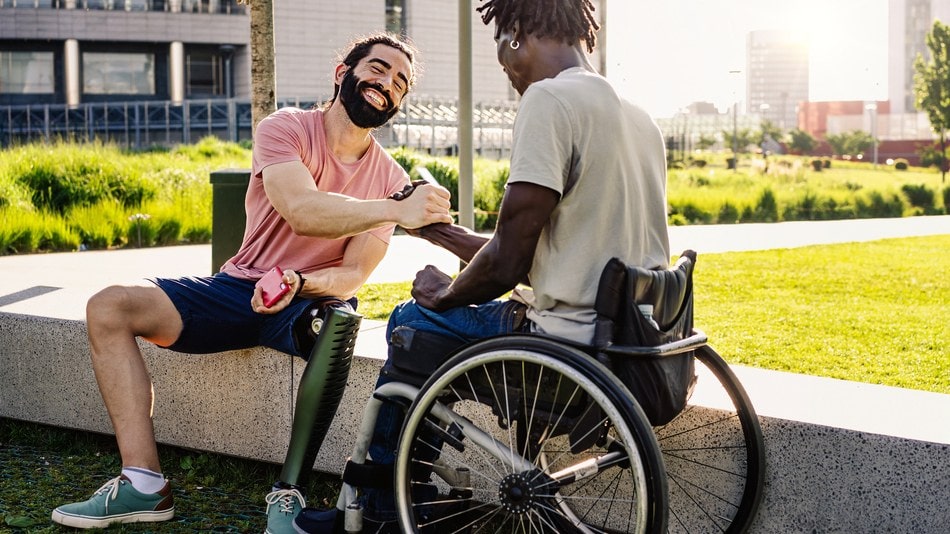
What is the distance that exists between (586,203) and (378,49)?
4.72ft

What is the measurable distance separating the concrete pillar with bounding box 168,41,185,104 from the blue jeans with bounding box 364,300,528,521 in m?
55.5

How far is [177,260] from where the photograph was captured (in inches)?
416

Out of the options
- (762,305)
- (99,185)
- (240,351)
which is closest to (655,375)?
(240,351)

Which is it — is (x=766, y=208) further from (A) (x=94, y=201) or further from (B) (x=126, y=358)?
(B) (x=126, y=358)

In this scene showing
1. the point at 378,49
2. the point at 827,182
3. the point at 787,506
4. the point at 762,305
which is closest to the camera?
the point at 787,506

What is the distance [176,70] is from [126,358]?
2180 inches

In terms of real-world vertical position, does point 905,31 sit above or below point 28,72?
above

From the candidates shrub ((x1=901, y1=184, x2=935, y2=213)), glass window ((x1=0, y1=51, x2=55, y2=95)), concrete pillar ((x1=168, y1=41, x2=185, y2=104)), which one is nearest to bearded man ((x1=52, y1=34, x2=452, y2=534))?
shrub ((x1=901, y1=184, x2=935, y2=213))

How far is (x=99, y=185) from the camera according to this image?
47.2 ft

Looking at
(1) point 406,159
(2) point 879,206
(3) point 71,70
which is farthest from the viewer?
(3) point 71,70

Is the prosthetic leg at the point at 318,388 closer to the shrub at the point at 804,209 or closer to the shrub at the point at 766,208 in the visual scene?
the shrub at the point at 766,208

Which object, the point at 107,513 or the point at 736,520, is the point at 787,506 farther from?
the point at 107,513

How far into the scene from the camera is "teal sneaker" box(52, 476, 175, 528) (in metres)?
3.67

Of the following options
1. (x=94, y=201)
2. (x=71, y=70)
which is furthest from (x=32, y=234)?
(x=71, y=70)
